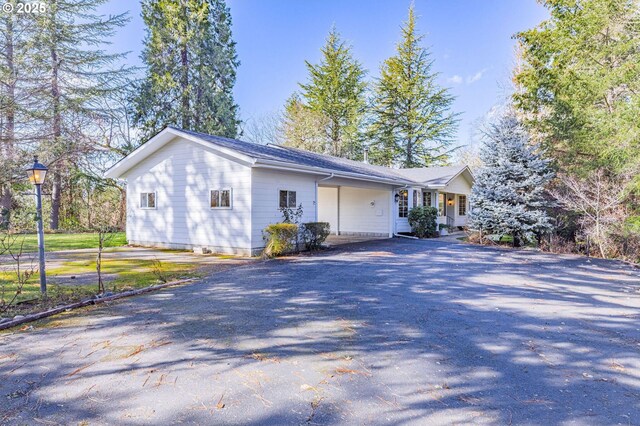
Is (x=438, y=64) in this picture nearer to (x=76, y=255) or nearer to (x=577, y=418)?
(x=76, y=255)

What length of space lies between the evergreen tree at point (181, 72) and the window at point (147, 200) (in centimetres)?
1030

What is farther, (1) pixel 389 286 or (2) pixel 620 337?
(1) pixel 389 286

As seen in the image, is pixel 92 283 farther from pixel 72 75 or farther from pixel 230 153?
pixel 72 75

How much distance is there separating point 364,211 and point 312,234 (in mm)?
6140

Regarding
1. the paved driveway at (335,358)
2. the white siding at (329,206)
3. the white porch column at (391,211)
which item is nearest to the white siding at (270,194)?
the paved driveway at (335,358)

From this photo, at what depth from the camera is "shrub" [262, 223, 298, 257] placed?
9.98 meters

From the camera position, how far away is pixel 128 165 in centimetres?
1263

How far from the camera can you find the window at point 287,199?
1130 centimetres

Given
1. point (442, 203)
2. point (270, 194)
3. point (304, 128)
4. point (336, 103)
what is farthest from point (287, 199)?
point (336, 103)

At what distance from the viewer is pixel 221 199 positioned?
1077 centimetres

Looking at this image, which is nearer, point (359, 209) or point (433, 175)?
point (359, 209)

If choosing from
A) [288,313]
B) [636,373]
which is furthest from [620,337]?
[288,313]

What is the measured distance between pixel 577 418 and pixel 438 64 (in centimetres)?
3011

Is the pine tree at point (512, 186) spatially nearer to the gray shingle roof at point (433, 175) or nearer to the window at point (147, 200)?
the gray shingle roof at point (433, 175)
